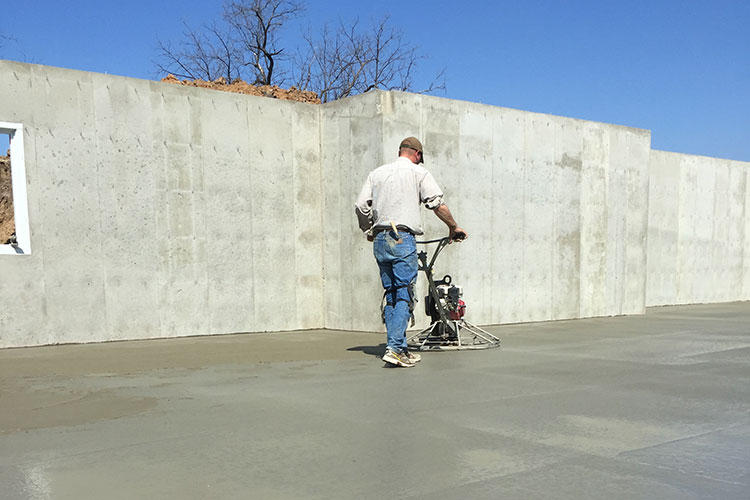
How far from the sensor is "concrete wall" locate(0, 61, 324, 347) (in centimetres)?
699

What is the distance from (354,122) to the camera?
335 inches

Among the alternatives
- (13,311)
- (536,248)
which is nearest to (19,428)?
(13,311)

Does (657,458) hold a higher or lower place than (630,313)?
higher

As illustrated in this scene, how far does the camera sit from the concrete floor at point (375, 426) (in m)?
2.46

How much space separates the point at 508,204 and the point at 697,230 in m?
6.94

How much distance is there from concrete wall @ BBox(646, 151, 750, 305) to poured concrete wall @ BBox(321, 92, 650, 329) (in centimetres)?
222

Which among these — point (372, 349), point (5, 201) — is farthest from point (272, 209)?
point (5, 201)

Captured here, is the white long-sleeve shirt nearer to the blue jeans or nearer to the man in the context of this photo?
the man

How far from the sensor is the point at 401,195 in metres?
5.43

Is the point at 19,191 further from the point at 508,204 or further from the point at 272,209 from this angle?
the point at 508,204

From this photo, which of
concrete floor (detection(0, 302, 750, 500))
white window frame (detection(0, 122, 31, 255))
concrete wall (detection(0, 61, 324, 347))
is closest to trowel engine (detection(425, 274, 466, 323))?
concrete floor (detection(0, 302, 750, 500))

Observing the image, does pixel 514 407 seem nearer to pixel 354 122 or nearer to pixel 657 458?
pixel 657 458

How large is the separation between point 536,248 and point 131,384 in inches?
271

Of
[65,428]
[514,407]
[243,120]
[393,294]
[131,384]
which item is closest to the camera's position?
[65,428]
